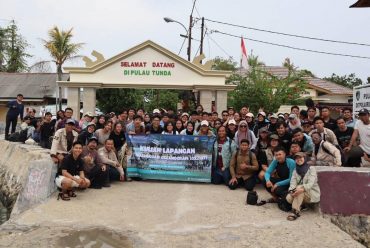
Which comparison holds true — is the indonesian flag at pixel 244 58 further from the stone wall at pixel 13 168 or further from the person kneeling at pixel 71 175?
the person kneeling at pixel 71 175

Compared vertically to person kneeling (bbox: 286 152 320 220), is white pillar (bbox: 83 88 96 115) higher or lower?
higher

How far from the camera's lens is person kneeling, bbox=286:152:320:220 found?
6.35 m

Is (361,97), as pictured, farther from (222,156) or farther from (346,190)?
(346,190)

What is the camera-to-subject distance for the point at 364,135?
312 inches

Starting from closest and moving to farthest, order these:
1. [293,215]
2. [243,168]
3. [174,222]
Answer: [174,222], [293,215], [243,168]

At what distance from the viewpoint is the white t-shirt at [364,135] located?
7883mm

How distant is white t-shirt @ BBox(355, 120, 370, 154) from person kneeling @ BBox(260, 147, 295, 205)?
6.44 feet

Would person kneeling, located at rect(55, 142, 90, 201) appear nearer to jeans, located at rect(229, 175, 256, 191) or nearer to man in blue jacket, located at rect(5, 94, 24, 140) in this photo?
jeans, located at rect(229, 175, 256, 191)

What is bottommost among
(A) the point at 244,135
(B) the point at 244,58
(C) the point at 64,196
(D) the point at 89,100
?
(C) the point at 64,196

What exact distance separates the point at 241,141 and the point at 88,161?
315 cm

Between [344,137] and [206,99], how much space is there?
776 centimetres

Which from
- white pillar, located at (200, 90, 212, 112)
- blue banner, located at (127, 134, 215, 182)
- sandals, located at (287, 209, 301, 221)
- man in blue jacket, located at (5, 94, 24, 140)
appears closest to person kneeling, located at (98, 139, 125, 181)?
blue banner, located at (127, 134, 215, 182)

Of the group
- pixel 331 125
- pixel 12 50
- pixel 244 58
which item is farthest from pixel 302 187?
pixel 12 50

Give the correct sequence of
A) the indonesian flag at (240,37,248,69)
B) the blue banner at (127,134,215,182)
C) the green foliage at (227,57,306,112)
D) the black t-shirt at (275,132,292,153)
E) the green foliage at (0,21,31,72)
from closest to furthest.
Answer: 1. the black t-shirt at (275,132,292,153)
2. the blue banner at (127,134,215,182)
3. the indonesian flag at (240,37,248,69)
4. the green foliage at (227,57,306,112)
5. the green foliage at (0,21,31,72)
